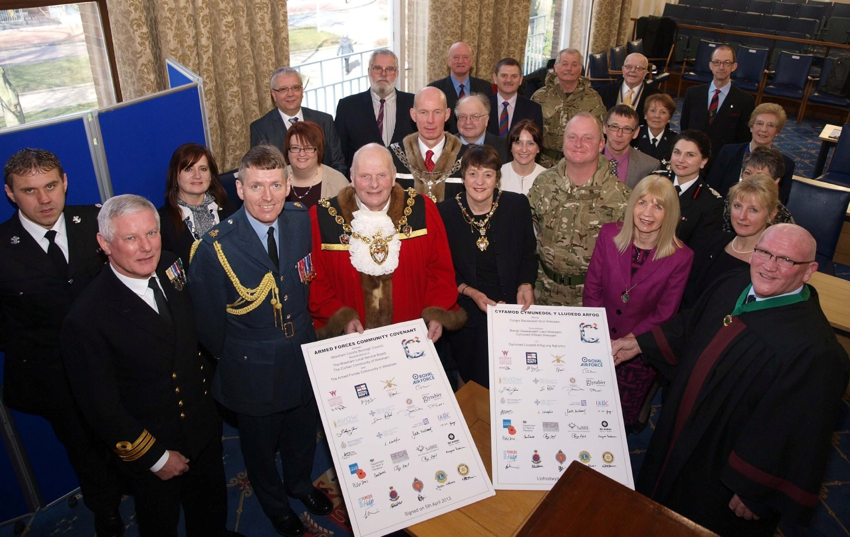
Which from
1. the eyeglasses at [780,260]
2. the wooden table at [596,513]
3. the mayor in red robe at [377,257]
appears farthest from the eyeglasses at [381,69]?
the wooden table at [596,513]

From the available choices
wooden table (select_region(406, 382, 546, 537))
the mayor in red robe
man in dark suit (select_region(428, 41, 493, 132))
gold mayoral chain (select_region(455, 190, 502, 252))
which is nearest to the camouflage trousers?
gold mayoral chain (select_region(455, 190, 502, 252))

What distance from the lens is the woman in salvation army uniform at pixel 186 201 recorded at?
3.26 m

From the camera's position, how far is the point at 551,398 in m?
2.49

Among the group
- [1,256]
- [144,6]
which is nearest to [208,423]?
[1,256]

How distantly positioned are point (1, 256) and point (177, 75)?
1.86 metres

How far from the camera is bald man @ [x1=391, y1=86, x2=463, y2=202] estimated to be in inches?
153

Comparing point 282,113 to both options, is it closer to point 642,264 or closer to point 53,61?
point 53,61

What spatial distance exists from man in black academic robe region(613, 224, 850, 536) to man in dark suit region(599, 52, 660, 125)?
3.96m

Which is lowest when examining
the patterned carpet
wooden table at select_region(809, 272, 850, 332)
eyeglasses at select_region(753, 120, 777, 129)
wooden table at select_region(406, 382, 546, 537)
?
the patterned carpet

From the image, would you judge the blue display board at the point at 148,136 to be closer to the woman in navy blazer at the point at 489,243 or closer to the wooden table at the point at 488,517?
the woman in navy blazer at the point at 489,243

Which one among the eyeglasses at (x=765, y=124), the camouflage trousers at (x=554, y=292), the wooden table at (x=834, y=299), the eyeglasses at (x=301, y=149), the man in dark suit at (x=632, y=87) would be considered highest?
the man in dark suit at (x=632, y=87)

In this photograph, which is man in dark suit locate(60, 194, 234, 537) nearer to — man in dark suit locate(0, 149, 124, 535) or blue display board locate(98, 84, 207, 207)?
man in dark suit locate(0, 149, 124, 535)

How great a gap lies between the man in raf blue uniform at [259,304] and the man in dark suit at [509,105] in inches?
113

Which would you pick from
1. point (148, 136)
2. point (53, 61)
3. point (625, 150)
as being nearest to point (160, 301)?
point (148, 136)
